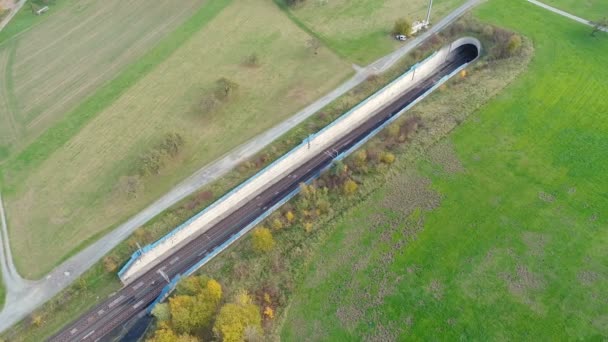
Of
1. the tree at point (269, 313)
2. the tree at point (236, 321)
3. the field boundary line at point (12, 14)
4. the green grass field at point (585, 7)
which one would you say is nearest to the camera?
the tree at point (236, 321)

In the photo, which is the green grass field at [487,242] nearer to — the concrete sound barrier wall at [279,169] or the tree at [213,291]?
the tree at [213,291]

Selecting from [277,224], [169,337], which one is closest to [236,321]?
[169,337]

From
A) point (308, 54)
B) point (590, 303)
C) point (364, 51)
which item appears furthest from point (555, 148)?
point (308, 54)

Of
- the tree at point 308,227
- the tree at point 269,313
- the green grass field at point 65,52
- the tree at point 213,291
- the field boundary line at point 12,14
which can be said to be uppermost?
the field boundary line at point 12,14

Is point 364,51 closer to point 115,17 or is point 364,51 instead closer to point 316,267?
point 316,267

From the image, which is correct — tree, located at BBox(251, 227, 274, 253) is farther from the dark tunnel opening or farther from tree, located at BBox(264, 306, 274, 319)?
the dark tunnel opening

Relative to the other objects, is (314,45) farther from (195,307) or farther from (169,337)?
(169,337)

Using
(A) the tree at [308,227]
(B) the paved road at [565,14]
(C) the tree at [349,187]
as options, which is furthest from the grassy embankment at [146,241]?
(B) the paved road at [565,14]
